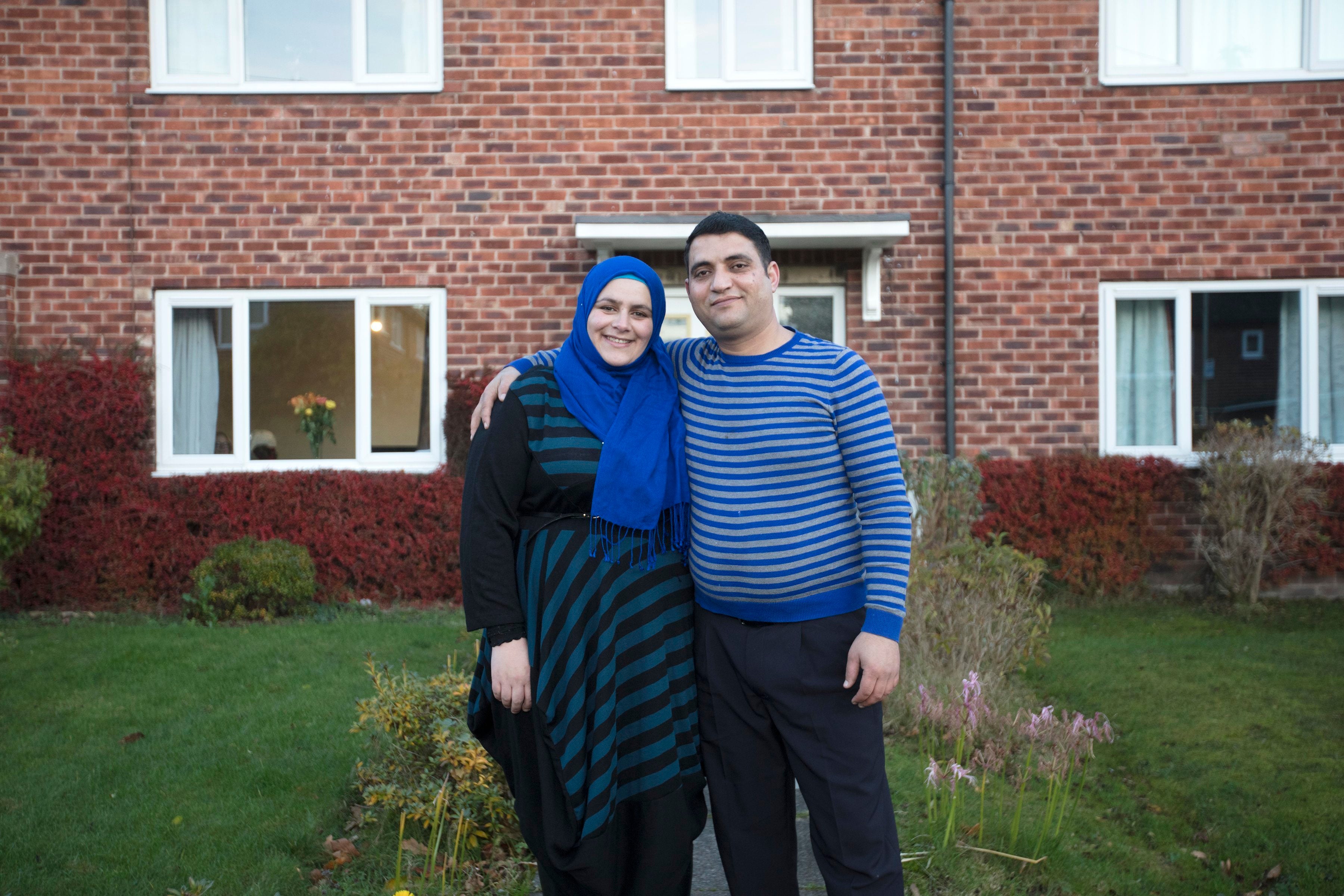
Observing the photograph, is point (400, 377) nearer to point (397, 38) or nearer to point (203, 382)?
point (203, 382)

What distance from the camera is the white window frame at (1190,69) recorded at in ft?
24.7

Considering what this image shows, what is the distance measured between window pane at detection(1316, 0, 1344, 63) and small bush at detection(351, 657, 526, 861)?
27.0ft

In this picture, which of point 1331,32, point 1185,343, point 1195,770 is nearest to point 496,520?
point 1195,770

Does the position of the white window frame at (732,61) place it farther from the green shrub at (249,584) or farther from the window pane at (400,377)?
the green shrub at (249,584)

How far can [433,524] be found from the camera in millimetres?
7371

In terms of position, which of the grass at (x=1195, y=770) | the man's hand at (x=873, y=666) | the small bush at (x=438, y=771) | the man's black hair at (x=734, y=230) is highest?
the man's black hair at (x=734, y=230)

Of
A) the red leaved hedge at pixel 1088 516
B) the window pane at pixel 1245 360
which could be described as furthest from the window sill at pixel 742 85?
the window pane at pixel 1245 360

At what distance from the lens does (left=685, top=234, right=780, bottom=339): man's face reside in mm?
2281

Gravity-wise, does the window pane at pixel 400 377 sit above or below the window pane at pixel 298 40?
below

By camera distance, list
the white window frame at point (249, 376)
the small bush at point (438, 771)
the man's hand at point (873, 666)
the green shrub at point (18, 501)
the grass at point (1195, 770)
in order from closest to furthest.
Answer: the man's hand at point (873, 666) → the small bush at point (438, 771) → the grass at point (1195, 770) → the green shrub at point (18, 501) → the white window frame at point (249, 376)

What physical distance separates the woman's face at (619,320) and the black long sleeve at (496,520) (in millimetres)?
250

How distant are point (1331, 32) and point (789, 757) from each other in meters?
8.33

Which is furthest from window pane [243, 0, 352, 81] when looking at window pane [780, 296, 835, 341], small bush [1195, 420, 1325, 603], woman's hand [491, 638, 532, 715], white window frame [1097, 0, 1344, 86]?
small bush [1195, 420, 1325, 603]

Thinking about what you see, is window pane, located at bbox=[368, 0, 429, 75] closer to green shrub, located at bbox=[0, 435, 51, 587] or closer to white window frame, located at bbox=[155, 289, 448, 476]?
white window frame, located at bbox=[155, 289, 448, 476]
